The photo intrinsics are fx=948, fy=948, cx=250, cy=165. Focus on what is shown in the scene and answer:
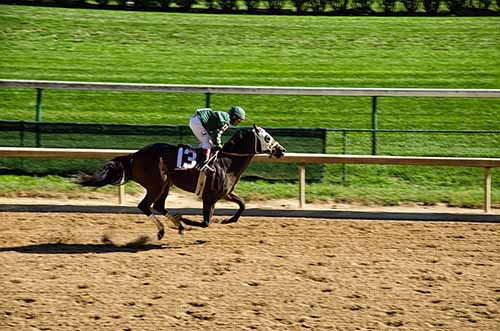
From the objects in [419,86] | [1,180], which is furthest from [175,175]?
[419,86]

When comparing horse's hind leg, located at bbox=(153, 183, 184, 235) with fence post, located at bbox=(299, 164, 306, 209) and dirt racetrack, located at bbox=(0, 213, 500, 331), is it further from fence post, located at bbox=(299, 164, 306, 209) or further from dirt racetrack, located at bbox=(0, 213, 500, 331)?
fence post, located at bbox=(299, 164, 306, 209)

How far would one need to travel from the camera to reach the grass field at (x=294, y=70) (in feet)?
50.3

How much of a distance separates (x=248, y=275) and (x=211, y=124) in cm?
236

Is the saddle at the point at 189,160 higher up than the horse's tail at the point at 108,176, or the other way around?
the saddle at the point at 189,160

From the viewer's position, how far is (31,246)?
36.8 feet

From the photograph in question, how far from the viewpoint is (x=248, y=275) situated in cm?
1007

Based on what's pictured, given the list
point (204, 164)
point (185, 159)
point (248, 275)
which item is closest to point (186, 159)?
point (185, 159)

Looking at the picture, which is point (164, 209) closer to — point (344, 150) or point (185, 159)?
point (185, 159)

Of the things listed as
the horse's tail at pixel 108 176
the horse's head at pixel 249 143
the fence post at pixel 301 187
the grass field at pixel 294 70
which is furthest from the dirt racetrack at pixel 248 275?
the grass field at pixel 294 70

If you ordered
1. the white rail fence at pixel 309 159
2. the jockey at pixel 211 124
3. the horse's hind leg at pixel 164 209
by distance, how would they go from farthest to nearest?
the white rail fence at pixel 309 159
the horse's hind leg at pixel 164 209
the jockey at pixel 211 124

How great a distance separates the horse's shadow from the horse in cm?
43

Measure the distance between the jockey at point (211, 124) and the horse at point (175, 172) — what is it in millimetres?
127

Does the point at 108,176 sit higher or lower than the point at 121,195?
higher

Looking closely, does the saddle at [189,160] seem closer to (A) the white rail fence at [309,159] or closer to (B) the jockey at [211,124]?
(B) the jockey at [211,124]
